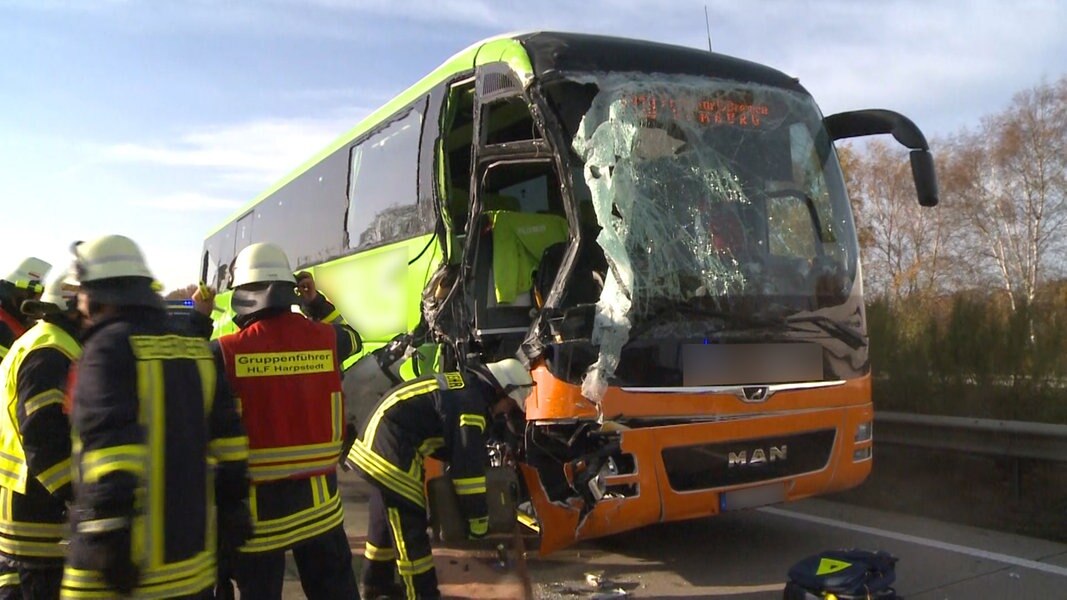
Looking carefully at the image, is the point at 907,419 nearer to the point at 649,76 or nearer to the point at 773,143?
the point at 773,143

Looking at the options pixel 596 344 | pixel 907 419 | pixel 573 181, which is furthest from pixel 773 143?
pixel 907 419

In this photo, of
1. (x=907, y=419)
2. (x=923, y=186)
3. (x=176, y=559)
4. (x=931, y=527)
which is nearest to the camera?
(x=176, y=559)

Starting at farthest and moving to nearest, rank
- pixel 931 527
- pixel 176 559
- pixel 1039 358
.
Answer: pixel 1039 358 < pixel 931 527 < pixel 176 559

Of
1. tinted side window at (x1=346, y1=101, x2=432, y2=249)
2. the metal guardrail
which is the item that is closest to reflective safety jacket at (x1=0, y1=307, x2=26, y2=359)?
tinted side window at (x1=346, y1=101, x2=432, y2=249)

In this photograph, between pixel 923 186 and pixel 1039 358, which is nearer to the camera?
pixel 923 186

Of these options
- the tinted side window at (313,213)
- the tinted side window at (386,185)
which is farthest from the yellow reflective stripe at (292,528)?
the tinted side window at (313,213)

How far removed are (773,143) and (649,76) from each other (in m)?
0.92

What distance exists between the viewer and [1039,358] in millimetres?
7461

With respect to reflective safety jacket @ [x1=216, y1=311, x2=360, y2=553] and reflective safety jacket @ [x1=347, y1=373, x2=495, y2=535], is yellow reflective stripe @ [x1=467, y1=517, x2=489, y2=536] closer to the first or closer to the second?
reflective safety jacket @ [x1=347, y1=373, x2=495, y2=535]

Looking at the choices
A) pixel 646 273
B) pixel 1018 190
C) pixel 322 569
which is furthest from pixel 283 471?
pixel 1018 190

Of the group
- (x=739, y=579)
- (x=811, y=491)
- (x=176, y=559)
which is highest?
(x=176, y=559)

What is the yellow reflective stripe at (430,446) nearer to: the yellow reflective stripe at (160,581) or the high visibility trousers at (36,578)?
the yellow reflective stripe at (160,581)

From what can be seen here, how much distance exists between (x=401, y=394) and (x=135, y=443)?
5.57ft

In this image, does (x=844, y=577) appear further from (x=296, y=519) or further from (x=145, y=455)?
(x=145, y=455)
